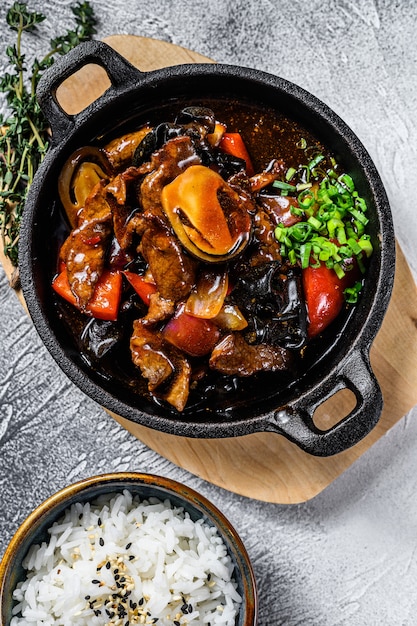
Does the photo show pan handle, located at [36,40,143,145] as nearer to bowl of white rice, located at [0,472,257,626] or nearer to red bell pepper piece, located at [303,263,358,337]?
red bell pepper piece, located at [303,263,358,337]

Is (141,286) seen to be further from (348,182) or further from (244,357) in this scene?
(348,182)

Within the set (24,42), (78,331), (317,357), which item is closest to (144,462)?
(78,331)

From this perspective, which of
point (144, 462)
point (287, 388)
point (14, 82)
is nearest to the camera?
point (287, 388)

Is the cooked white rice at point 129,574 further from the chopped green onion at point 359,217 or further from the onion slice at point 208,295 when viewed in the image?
the chopped green onion at point 359,217

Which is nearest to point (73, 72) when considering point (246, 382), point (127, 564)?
point (246, 382)

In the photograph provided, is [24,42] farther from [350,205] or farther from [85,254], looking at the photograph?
[350,205]
